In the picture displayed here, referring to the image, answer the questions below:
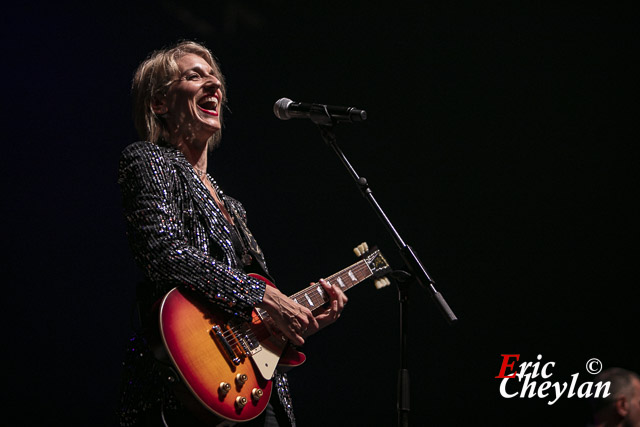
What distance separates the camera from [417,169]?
3783 millimetres

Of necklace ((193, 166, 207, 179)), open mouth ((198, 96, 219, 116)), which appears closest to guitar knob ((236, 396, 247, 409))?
necklace ((193, 166, 207, 179))

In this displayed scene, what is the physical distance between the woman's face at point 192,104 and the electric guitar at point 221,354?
62 centimetres

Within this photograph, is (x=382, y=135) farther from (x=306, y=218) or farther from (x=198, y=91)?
(x=198, y=91)

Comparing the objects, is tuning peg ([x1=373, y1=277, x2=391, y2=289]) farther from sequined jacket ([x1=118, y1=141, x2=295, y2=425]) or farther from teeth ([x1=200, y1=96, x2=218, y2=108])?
teeth ([x1=200, y1=96, x2=218, y2=108])

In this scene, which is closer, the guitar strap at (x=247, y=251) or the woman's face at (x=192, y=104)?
the guitar strap at (x=247, y=251)

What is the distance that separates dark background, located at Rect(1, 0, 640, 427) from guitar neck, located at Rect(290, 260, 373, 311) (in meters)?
1.31

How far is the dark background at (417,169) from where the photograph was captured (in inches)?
129

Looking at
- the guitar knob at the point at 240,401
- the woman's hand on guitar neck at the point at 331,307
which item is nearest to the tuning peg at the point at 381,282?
the woman's hand on guitar neck at the point at 331,307

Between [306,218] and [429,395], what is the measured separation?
135cm

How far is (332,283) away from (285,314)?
1.70 ft

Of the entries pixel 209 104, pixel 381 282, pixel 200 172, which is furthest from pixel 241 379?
pixel 209 104

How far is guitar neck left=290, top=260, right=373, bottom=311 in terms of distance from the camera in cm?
202

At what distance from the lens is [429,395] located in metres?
3.52

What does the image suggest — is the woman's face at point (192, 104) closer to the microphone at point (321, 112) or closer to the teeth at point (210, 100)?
the teeth at point (210, 100)
